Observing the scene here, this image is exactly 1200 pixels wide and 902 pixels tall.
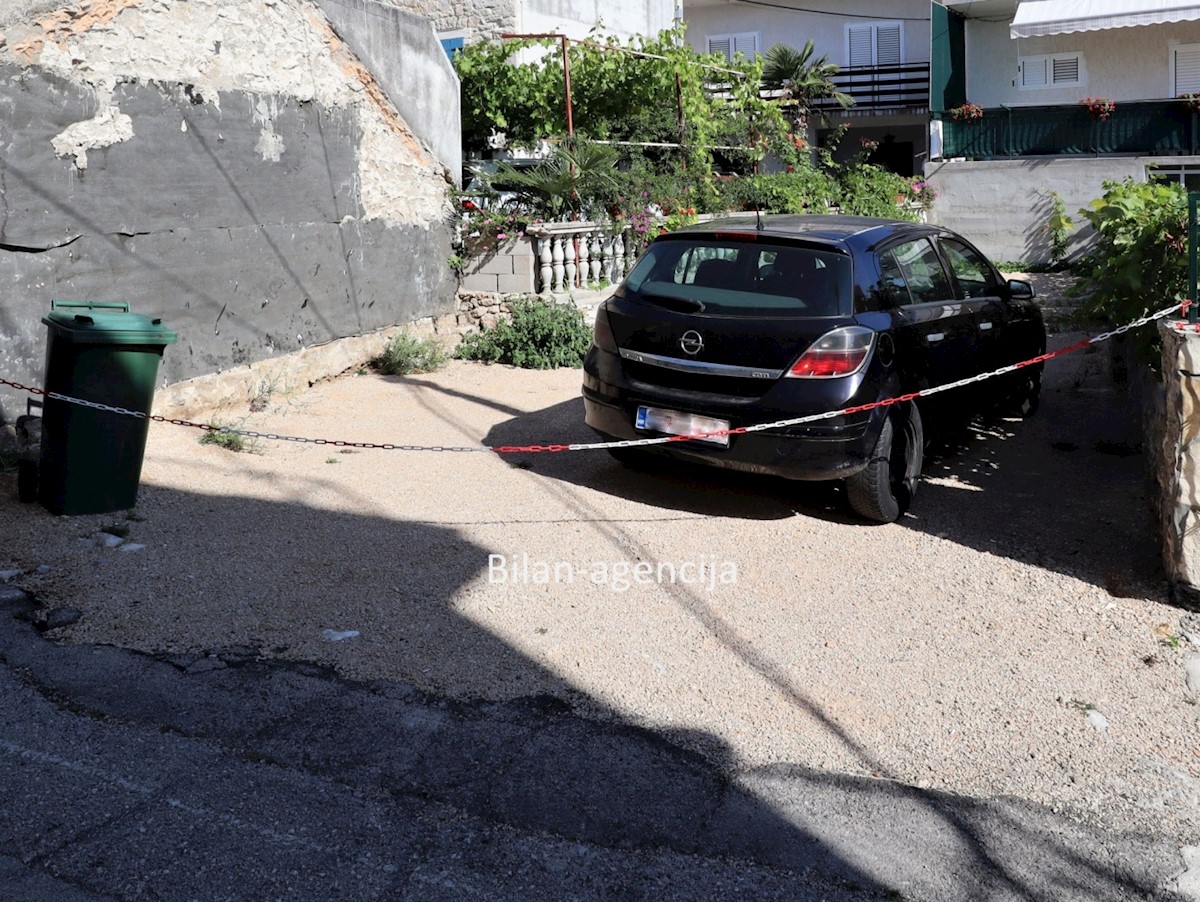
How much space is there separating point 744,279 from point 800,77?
74.6 ft

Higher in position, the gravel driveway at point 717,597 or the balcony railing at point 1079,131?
the balcony railing at point 1079,131

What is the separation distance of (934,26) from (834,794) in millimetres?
23101

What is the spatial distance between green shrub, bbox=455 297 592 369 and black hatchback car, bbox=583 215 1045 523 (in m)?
4.06

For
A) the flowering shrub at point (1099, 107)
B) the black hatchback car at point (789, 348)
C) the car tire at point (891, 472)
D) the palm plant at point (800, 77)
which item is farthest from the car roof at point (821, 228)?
the palm plant at point (800, 77)

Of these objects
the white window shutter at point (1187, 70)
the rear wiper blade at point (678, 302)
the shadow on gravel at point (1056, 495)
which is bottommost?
the shadow on gravel at point (1056, 495)

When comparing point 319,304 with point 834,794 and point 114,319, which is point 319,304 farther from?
point 834,794

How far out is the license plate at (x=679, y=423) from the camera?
251 inches

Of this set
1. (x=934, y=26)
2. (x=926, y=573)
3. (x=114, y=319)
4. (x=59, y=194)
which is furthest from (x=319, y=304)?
(x=934, y=26)

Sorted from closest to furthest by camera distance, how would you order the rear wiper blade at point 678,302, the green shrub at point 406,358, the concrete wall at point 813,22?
the rear wiper blade at point 678,302 < the green shrub at point 406,358 < the concrete wall at point 813,22

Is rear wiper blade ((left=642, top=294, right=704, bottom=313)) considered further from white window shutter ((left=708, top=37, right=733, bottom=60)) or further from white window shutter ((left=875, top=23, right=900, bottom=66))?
white window shutter ((left=708, top=37, right=733, bottom=60))

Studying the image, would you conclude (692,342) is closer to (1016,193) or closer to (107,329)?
(107,329)

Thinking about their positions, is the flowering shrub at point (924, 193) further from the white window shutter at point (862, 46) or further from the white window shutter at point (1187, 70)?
the white window shutter at point (862, 46)

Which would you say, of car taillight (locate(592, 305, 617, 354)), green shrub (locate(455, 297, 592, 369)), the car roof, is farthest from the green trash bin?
green shrub (locate(455, 297, 592, 369))
